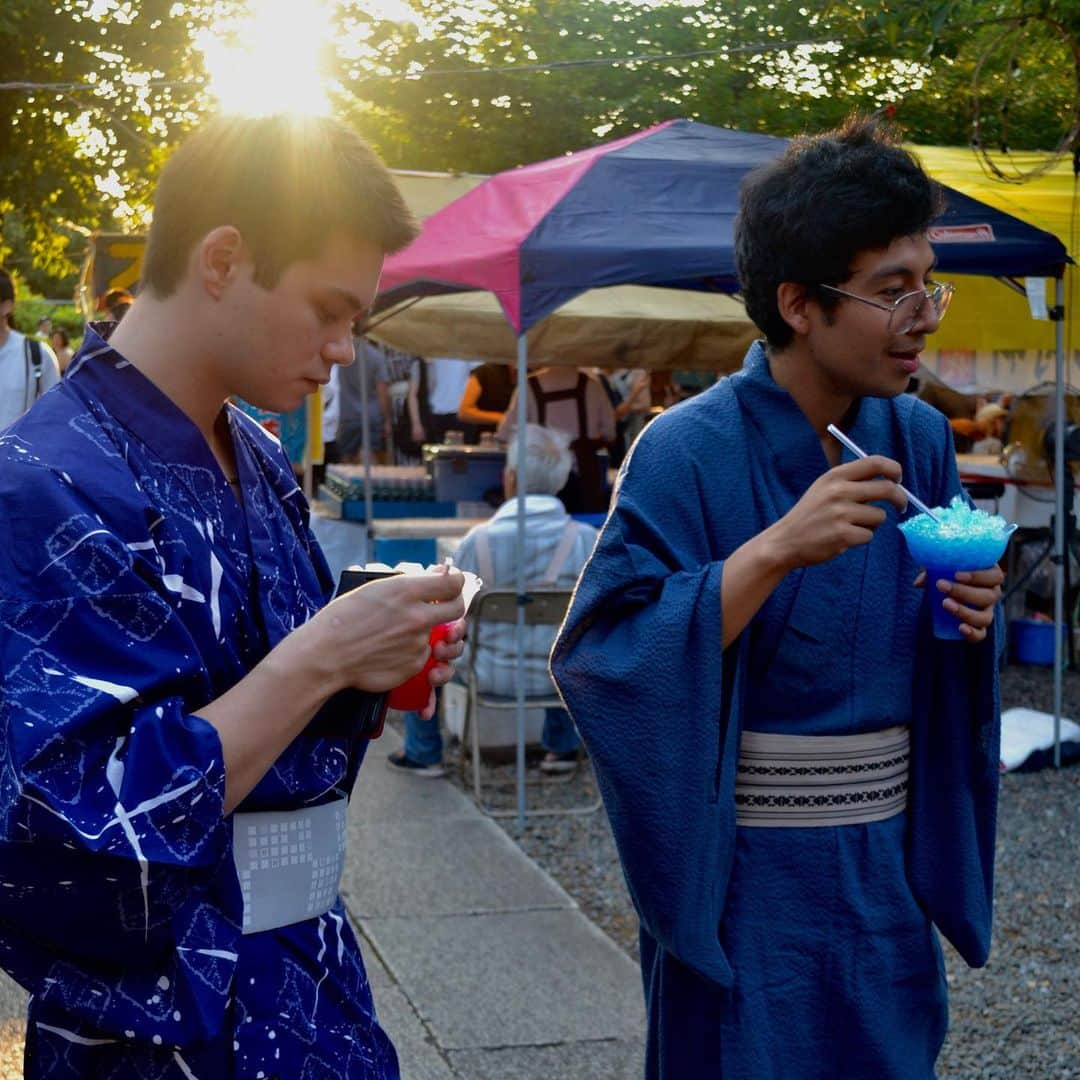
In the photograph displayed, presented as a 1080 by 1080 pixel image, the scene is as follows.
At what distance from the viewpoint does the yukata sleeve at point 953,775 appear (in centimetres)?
232

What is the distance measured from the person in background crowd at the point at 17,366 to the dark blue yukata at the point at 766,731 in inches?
202

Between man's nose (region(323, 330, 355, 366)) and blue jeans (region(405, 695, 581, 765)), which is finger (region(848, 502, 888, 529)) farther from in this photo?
blue jeans (region(405, 695, 581, 765))

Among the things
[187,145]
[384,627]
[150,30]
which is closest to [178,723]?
[384,627]

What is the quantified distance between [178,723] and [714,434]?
3.37 feet

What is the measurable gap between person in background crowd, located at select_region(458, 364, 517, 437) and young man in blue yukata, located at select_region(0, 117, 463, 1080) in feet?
33.2

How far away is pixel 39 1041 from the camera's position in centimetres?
169

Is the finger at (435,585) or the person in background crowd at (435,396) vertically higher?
the finger at (435,585)

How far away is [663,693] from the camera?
86.3 inches

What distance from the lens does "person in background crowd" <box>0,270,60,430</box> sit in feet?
22.7

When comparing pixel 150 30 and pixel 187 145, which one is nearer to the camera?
pixel 187 145

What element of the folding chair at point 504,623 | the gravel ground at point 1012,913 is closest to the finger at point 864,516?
the gravel ground at point 1012,913

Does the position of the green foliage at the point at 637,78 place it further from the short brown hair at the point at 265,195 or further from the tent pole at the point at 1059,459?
the short brown hair at the point at 265,195

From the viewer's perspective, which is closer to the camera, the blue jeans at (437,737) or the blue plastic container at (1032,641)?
the blue jeans at (437,737)

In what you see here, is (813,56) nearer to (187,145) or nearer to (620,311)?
(620,311)
